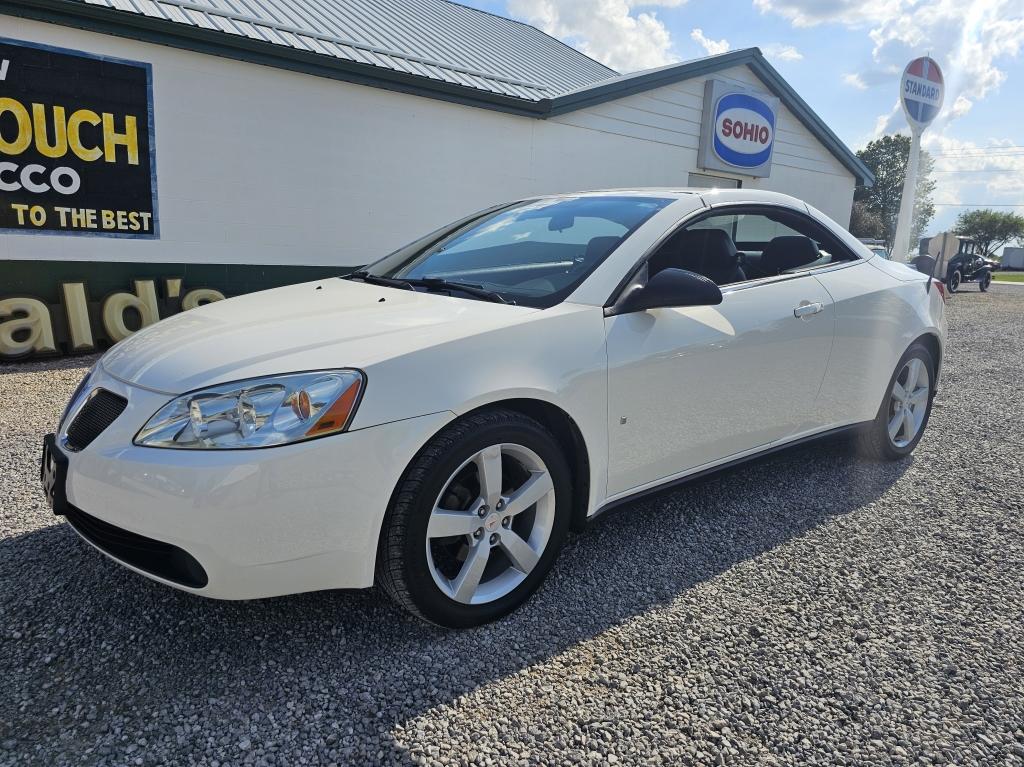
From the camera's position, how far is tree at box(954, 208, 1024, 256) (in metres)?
68.6

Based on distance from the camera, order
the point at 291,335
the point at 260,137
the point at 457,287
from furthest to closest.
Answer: the point at 260,137, the point at 457,287, the point at 291,335

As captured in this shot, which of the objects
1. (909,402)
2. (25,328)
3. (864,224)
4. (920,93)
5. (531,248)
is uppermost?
(920,93)

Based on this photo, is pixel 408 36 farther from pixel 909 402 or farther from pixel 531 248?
pixel 909 402

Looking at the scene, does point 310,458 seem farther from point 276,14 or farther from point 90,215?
point 276,14

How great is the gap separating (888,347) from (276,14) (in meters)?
7.82

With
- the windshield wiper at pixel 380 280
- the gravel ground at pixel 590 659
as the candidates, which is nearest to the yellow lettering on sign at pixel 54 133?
the gravel ground at pixel 590 659

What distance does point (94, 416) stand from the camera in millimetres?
2240

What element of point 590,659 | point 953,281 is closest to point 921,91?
point 953,281

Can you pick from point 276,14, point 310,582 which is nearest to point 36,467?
point 310,582

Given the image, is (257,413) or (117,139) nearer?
(257,413)

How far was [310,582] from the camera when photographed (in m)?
2.07

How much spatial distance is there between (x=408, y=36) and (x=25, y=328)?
6343 mm

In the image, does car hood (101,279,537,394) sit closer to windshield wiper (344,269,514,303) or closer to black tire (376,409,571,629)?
windshield wiper (344,269,514,303)

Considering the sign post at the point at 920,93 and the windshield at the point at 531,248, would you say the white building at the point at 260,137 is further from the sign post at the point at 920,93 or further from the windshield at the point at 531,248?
the sign post at the point at 920,93
